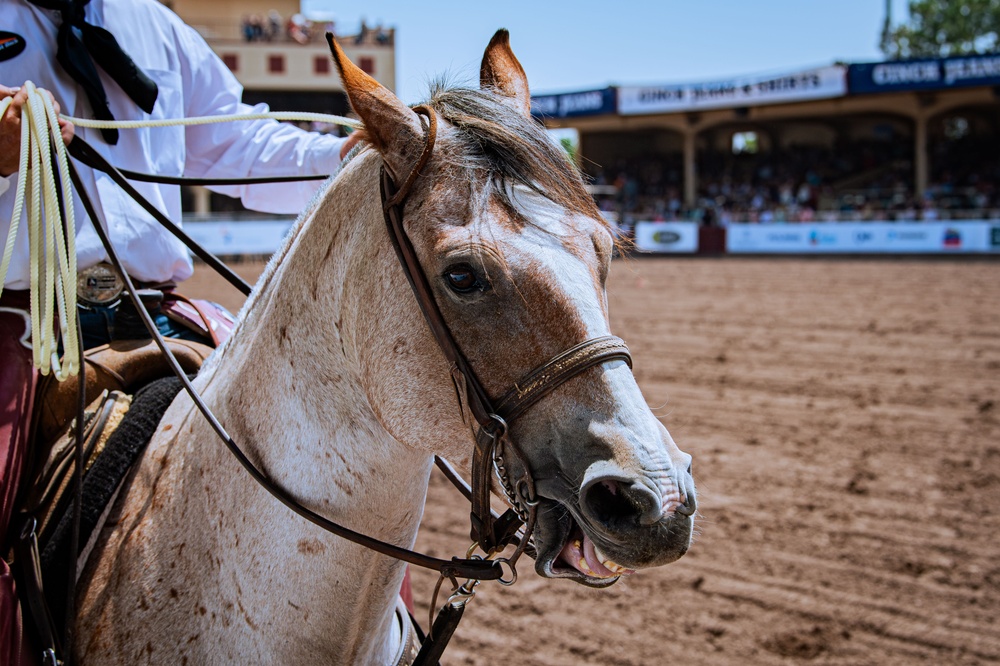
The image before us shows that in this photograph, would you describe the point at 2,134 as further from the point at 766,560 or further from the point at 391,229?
the point at 766,560

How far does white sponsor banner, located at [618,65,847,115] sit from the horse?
95.6 ft

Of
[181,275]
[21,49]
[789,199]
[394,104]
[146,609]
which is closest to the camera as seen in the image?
[394,104]

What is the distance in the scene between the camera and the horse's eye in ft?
5.27

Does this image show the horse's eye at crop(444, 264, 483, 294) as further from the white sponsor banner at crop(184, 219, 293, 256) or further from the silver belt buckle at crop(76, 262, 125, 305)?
the white sponsor banner at crop(184, 219, 293, 256)

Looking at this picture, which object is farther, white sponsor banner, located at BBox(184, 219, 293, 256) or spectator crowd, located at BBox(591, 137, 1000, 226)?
spectator crowd, located at BBox(591, 137, 1000, 226)

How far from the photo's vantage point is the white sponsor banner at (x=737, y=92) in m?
27.9

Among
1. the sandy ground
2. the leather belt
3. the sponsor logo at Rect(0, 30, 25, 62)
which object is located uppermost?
the sponsor logo at Rect(0, 30, 25, 62)

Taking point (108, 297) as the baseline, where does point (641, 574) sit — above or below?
below

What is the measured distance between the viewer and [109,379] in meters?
2.29

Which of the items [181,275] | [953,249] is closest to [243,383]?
[181,275]

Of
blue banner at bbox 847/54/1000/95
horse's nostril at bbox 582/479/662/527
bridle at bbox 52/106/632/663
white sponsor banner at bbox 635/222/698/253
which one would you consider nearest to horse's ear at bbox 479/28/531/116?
bridle at bbox 52/106/632/663

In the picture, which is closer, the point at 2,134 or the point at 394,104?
the point at 394,104

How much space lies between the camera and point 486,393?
1.60 m

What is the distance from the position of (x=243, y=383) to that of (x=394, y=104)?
0.76m
